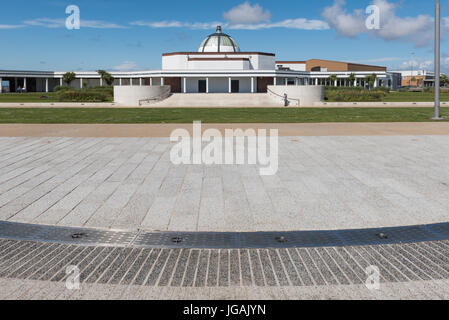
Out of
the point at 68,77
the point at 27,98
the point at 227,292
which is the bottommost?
the point at 227,292

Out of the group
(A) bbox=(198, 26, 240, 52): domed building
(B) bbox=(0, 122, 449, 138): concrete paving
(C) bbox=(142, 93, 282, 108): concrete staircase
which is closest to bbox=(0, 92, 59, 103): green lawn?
(C) bbox=(142, 93, 282, 108): concrete staircase

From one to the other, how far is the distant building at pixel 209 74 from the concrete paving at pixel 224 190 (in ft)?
182

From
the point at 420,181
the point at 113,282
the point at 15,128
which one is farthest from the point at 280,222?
the point at 15,128

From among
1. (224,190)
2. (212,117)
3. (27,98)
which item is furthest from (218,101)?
(224,190)

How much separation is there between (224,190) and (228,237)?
233 cm

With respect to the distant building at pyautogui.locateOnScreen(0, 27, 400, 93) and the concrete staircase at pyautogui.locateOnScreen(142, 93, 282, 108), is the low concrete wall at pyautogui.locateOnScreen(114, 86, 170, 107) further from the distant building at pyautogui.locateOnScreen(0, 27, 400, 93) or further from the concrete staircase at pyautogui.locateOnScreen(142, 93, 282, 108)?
the distant building at pyautogui.locateOnScreen(0, 27, 400, 93)

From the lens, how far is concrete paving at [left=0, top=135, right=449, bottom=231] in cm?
579

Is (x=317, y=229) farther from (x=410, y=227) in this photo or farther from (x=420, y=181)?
(x=420, y=181)

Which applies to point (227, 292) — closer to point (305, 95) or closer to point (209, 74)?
point (305, 95)

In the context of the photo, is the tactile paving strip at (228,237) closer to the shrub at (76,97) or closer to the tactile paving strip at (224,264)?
the tactile paving strip at (224,264)

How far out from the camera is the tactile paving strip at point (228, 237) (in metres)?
4.88

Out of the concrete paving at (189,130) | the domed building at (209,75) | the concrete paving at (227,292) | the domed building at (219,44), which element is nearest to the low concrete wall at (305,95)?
the domed building at (209,75)

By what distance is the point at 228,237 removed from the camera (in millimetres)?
5113
